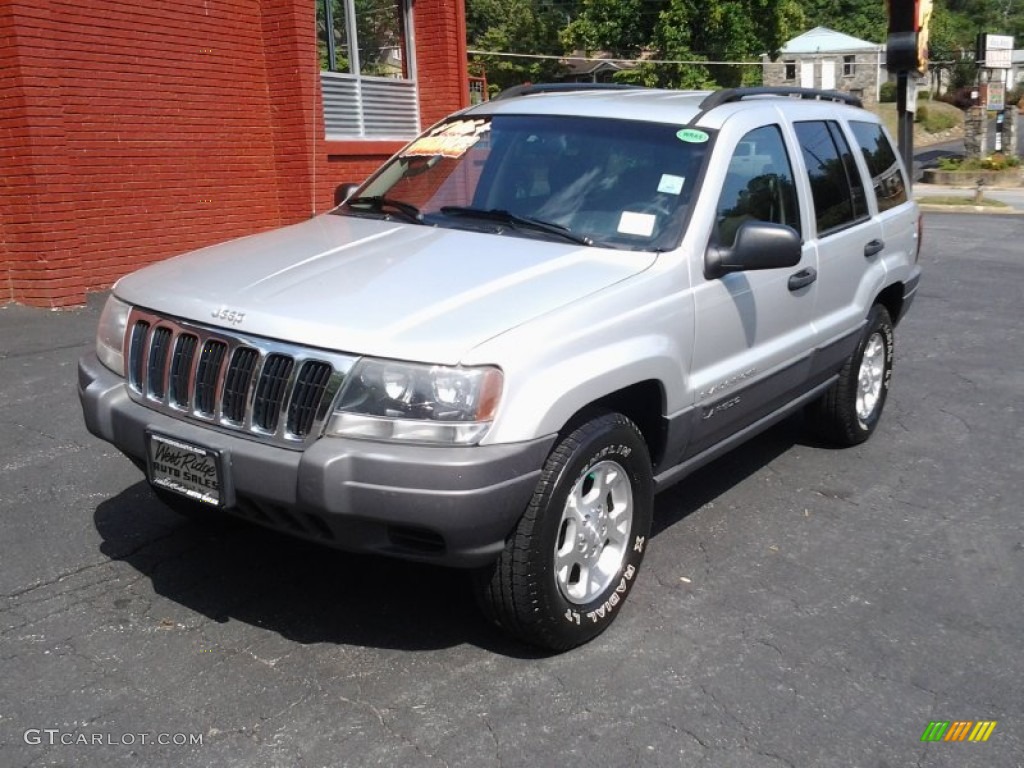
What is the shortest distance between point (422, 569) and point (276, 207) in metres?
8.45

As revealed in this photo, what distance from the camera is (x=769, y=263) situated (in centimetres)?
419

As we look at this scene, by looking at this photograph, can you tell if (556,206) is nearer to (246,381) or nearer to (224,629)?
(246,381)

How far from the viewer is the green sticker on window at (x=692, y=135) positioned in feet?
14.8

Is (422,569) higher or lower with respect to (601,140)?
lower

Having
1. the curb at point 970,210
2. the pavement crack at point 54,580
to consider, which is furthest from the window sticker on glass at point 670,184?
the curb at point 970,210

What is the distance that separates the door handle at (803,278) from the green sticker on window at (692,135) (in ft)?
2.72

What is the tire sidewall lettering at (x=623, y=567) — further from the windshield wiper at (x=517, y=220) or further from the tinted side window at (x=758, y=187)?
the tinted side window at (x=758, y=187)

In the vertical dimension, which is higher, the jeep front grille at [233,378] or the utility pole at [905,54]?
the utility pole at [905,54]

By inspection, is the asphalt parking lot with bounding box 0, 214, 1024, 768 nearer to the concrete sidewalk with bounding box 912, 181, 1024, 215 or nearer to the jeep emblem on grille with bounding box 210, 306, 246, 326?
the jeep emblem on grille with bounding box 210, 306, 246, 326

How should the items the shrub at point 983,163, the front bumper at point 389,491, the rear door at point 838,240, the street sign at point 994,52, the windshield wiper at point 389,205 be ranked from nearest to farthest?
the front bumper at point 389,491 < the windshield wiper at point 389,205 < the rear door at point 838,240 < the shrub at point 983,163 < the street sign at point 994,52

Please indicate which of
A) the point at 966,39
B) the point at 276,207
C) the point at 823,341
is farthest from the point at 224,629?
the point at 966,39

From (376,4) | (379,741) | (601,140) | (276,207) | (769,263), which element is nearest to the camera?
(379,741)

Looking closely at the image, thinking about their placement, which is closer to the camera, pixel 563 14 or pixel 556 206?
pixel 556 206

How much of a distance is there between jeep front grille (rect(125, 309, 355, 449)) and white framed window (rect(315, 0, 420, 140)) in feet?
29.5
